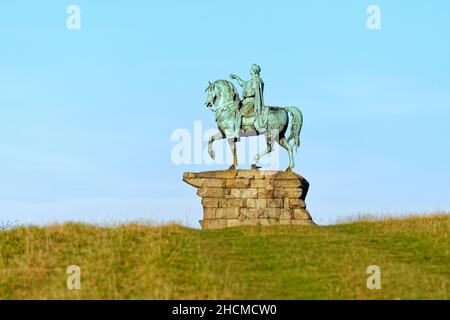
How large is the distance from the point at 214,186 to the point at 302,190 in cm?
348

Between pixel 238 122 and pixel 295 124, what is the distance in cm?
239

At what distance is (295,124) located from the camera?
125ft

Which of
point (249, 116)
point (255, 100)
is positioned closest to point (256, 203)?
point (249, 116)

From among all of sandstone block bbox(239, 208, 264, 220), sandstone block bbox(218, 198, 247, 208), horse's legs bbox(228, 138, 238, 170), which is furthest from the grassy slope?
horse's legs bbox(228, 138, 238, 170)

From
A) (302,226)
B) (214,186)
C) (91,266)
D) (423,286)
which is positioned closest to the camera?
(423,286)

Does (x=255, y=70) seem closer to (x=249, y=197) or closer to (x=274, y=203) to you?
(x=249, y=197)

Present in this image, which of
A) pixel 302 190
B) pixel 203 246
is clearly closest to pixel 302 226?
pixel 302 190

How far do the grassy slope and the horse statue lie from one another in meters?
5.61

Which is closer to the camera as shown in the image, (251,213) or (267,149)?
(251,213)

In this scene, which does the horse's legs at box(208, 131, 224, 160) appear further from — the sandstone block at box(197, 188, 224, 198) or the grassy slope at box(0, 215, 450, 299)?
the grassy slope at box(0, 215, 450, 299)

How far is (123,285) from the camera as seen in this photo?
23312 mm
